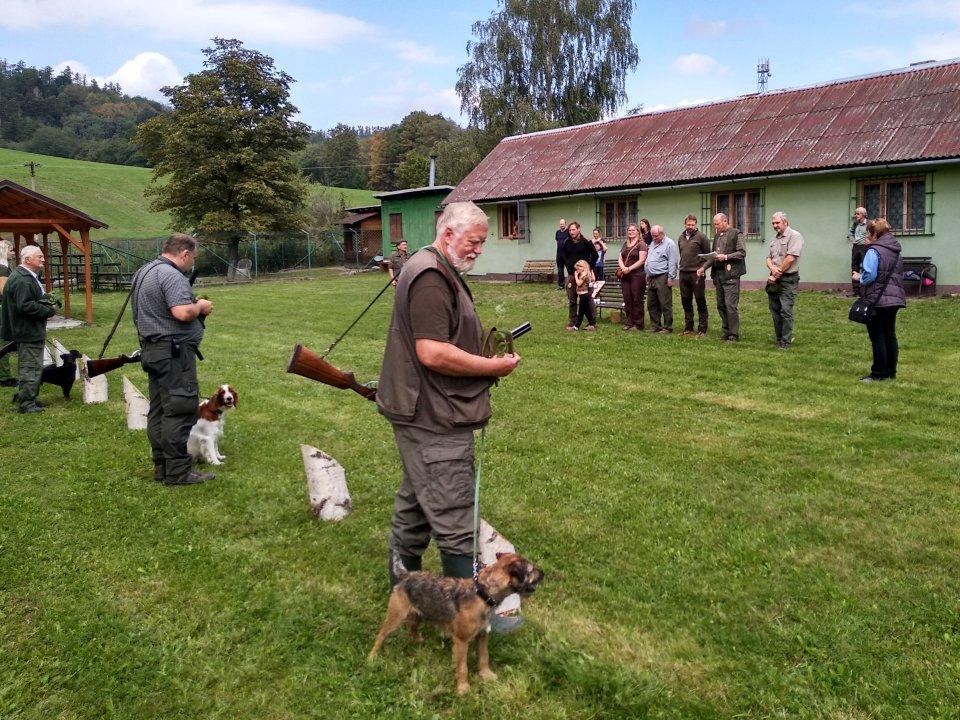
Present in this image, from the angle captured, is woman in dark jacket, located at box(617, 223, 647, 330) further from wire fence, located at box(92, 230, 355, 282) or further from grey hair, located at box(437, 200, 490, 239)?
wire fence, located at box(92, 230, 355, 282)

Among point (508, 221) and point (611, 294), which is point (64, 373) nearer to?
point (611, 294)

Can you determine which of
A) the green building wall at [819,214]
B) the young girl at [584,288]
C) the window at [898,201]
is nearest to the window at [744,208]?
the green building wall at [819,214]

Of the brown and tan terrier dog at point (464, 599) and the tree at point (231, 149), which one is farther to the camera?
the tree at point (231, 149)

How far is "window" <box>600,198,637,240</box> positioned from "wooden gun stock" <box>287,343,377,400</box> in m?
19.7

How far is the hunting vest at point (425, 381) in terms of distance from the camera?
332 cm

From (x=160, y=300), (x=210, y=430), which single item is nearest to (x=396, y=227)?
(x=210, y=430)

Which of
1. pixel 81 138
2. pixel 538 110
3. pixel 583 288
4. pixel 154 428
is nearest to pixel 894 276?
pixel 583 288

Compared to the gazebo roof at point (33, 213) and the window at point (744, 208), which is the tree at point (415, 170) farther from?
the gazebo roof at point (33, 213)

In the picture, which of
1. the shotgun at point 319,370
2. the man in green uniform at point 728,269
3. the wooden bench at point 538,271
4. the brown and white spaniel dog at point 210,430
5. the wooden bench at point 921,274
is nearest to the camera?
the shotgun at point 319,370

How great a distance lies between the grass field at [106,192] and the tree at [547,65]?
17.8 m

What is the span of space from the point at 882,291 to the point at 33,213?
1693 cm

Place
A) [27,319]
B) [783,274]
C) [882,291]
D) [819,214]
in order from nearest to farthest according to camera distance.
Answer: [27,319] < [882,291] < [783,274] < [819,214]

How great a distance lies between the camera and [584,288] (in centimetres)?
1349

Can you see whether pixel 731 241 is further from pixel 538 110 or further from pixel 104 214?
pixel 104 214
